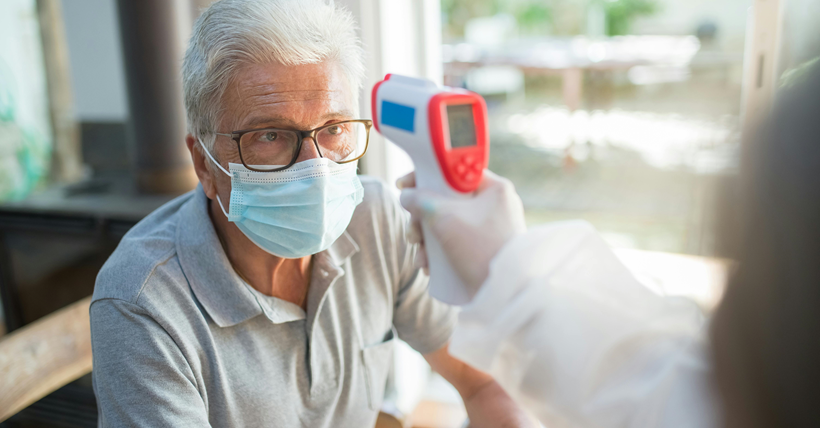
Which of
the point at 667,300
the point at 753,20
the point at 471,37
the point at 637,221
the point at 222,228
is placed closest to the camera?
the point at 667,300

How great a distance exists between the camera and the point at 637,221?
13.8ft

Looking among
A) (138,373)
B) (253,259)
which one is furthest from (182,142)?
(138,373)

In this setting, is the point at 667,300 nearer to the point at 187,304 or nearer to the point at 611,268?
the point at 611,268

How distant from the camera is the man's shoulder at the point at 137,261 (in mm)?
962

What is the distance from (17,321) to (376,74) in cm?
188

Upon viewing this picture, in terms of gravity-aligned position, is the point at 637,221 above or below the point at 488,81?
below

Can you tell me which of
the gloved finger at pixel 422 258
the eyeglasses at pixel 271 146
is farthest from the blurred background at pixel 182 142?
the eyeglasses at pixel 271 146

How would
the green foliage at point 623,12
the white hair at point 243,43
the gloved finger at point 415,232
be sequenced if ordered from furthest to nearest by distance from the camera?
the green foliage at point 623,12 < the white hair at point 243,43 < the gloved finger at point 415,232

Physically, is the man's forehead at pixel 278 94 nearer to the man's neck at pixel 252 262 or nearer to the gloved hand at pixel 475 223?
the man's neck at pixel 252 262

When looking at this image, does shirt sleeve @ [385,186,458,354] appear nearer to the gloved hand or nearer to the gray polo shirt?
the gray polo shirt

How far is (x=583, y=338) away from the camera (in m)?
0.58

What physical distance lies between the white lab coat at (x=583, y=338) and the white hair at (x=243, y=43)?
61 centimetres

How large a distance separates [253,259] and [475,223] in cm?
60

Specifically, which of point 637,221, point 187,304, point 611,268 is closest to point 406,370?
point 187,304
